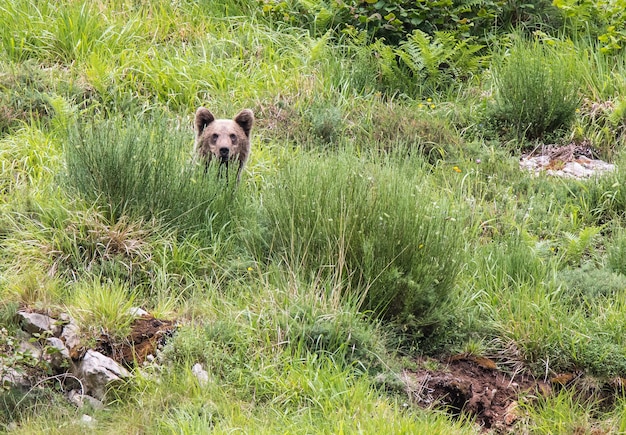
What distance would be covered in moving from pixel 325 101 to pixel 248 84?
31.6 inches

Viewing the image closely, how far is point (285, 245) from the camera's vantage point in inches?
259

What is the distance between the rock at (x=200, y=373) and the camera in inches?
216

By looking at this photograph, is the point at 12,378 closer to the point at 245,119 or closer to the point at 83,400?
the point at 83,400

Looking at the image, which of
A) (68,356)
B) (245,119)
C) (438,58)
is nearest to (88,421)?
(68,356)

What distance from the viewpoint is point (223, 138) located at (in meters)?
7.89

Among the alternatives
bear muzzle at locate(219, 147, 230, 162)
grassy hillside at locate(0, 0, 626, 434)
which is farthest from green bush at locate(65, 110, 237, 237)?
bear muzzle at locate(219, 147, 230, 162)

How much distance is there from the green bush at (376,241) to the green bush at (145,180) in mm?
808

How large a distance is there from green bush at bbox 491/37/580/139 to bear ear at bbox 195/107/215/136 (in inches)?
120

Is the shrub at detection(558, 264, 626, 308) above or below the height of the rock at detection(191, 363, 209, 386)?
above

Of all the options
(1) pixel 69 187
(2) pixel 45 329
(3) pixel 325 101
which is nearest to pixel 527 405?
(2) pixel 45 329

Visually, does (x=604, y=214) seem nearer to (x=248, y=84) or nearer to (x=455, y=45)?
(x=455, y=45)

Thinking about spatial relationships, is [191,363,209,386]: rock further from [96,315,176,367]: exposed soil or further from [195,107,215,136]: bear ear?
[195,107,215,136]: bear ear

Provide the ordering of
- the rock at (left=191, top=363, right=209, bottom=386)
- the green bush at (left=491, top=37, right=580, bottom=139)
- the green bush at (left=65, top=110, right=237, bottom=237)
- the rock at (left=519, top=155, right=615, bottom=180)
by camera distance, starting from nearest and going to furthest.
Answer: the rock at (left=191, top=363, right=209, bottom=386) < the green bush at (left=65, top=110, right=237, bottom=237) < the rock at (left=519, top=155, right=615, bottom=180) < the green bush at (left=491, top=37, right=580, bottom=139)

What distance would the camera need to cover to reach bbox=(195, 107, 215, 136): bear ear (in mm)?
8055
